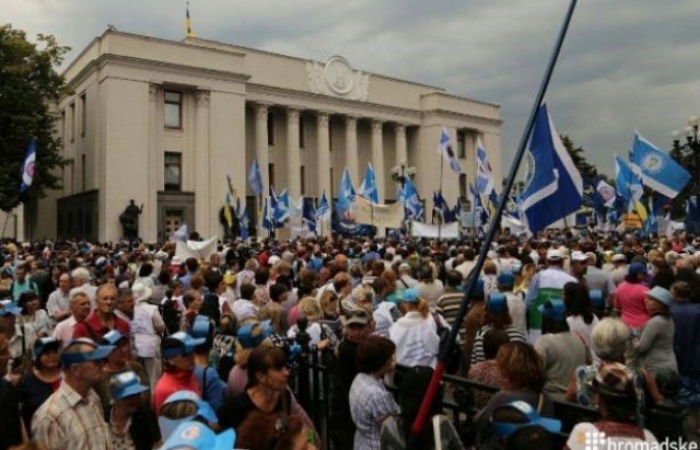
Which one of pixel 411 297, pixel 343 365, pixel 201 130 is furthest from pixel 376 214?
pixel 343 365

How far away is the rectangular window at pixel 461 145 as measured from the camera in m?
59.2

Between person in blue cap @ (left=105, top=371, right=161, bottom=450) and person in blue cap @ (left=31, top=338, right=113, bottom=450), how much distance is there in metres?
0.08

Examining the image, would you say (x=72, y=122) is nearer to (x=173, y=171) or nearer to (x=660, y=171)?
(x=173, y=171)

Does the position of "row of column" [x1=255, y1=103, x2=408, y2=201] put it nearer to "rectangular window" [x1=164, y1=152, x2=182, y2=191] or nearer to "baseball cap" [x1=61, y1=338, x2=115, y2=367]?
"rectangular window" [x1=164, y1=152, x2=182, y2=191]

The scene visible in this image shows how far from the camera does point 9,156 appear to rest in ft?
111

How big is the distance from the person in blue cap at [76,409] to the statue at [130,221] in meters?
33.5

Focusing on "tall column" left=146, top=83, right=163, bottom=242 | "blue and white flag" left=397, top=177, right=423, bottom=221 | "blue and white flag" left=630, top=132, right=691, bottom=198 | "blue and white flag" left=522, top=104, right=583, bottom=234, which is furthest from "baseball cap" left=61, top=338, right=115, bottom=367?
"tall column" left=146, top=83, right=163, bottom=242

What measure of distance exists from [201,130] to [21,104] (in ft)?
34.4

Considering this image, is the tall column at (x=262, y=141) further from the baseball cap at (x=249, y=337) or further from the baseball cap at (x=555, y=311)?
the baseball cap at (x=555, y=311)

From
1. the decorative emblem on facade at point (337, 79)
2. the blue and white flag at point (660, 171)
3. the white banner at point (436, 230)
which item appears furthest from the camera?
the decorative emblem on facade at point (337, 79)

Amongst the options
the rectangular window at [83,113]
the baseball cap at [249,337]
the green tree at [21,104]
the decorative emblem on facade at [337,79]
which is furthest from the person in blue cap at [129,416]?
the decorative emblem on facade at [337,79]

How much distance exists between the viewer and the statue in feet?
119

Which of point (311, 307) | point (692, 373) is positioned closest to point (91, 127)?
point (311, 307)

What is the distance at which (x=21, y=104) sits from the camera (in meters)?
33.7
